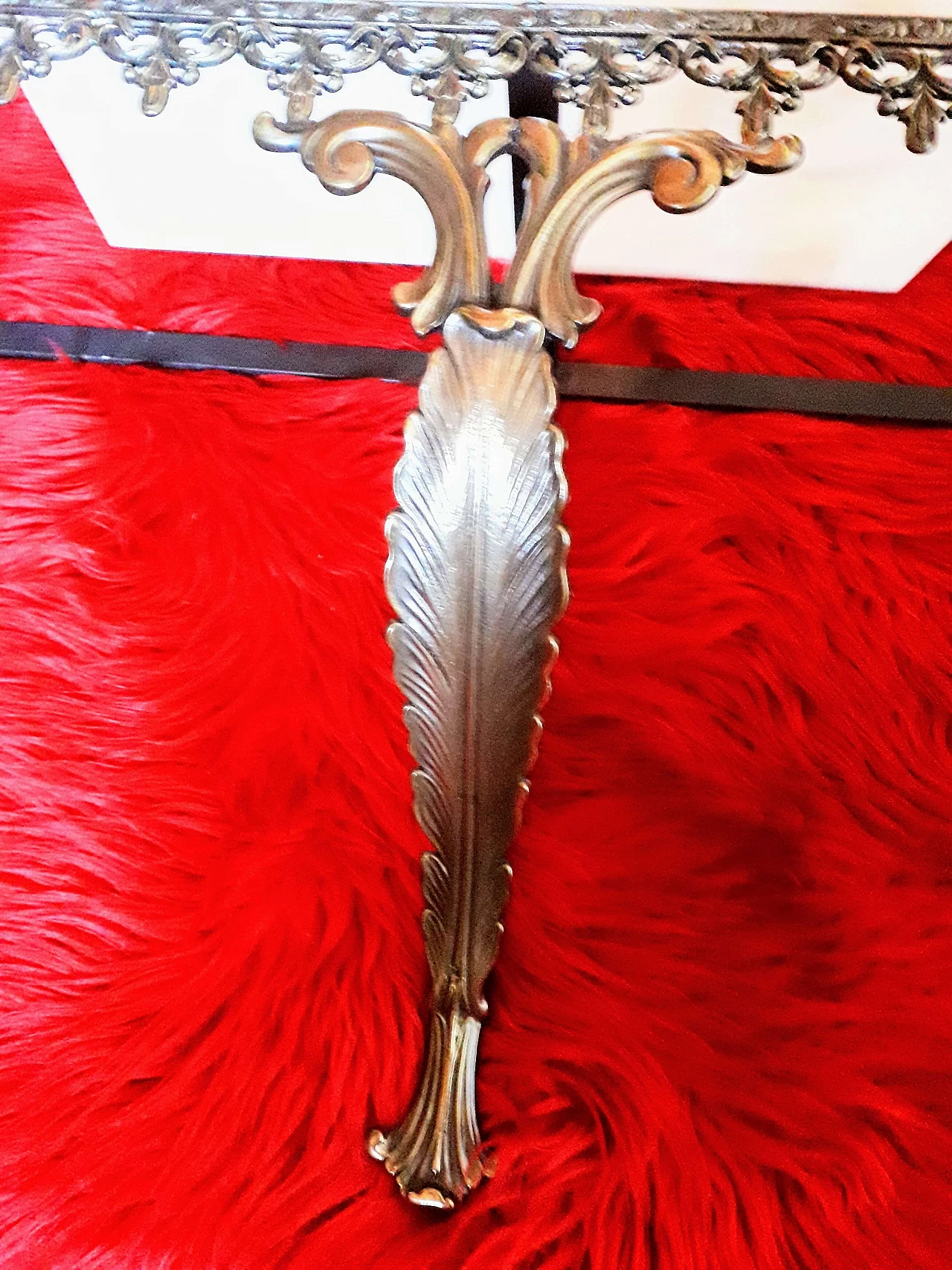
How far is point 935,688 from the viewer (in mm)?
449

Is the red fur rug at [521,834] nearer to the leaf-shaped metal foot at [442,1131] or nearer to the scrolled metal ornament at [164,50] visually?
the leaf-shaped metal foot at [442,1131]

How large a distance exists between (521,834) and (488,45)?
0.31 metres

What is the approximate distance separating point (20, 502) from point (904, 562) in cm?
46

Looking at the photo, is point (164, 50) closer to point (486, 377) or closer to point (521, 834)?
point (486, 377)

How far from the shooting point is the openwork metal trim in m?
0.32

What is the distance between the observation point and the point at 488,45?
33 centimetres

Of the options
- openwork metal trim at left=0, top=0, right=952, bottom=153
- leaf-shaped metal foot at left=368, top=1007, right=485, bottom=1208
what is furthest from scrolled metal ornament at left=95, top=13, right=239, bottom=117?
leaf-shaped metal foot at left=368, top=1007, right=485, bottom=1208

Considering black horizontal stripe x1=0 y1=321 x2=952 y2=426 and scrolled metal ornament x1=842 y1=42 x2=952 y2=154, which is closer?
scrolled metal ornament x1=842 y1=42 x2=952 y2=154

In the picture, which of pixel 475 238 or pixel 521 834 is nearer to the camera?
pixel 475 238

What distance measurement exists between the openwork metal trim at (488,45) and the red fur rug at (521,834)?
0.66 feet

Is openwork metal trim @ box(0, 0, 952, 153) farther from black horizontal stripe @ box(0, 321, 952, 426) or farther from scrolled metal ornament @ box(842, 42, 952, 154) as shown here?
black horizontal stripe @ box(0, 321, 952, 426)

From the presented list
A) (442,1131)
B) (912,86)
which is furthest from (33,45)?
(442,1131)

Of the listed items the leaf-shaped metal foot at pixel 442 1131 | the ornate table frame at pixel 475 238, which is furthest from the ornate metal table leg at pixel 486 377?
the leaf-shaped metal foot at pixel 442 1131

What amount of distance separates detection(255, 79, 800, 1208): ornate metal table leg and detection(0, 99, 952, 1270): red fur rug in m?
0.13
